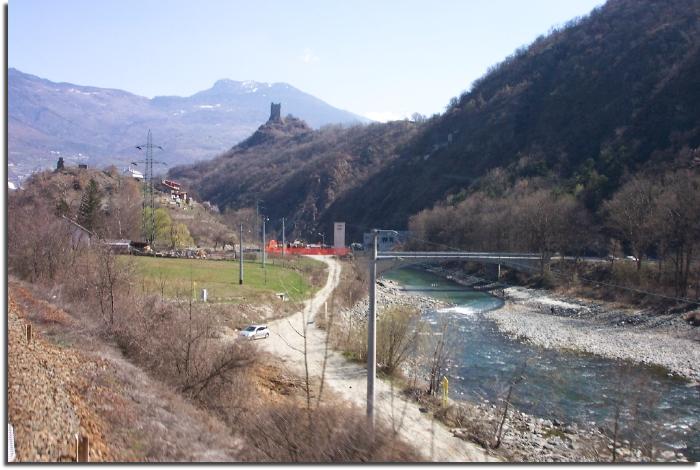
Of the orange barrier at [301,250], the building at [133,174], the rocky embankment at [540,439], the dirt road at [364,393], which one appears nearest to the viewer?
the dirt road at [364,393]

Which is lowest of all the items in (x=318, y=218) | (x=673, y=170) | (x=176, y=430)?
(x=176, y=430)

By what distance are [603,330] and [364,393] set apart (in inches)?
600

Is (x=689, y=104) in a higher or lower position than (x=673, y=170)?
higher

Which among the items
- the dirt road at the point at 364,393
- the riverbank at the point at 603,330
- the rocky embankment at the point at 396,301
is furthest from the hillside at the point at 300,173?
the dirt road at the point at 364,393

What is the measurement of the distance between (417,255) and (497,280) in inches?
494

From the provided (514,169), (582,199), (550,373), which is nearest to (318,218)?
(582,199)

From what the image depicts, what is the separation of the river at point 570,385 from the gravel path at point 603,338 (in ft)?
2.87

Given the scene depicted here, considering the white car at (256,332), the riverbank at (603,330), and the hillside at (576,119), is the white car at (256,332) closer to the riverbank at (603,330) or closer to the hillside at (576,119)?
the riverbank at (603,330)

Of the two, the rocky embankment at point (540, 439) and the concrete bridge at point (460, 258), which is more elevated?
the concrete bridge at point (460, 258)

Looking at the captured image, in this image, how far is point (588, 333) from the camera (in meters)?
26.6

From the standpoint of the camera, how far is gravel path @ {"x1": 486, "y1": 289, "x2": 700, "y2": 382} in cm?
2159

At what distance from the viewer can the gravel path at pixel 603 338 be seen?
70.8 feet

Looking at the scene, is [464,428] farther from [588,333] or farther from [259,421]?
[588,333]

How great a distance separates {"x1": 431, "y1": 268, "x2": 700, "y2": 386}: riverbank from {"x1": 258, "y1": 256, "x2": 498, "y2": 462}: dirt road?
8795mm
